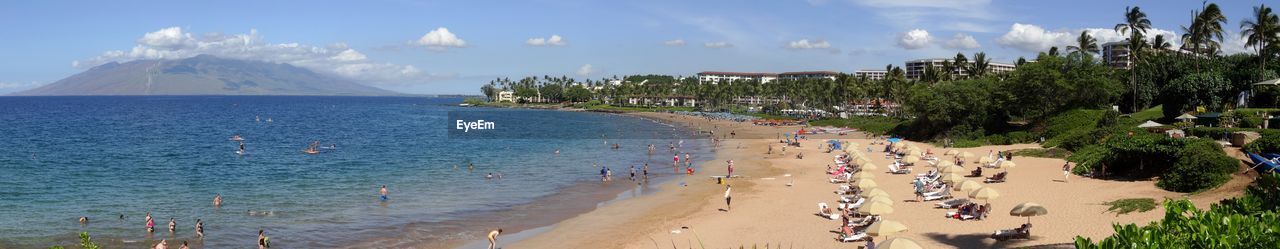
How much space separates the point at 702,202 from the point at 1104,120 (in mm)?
27335

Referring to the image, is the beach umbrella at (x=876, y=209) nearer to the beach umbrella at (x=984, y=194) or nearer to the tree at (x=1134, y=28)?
the beach umbrella at (x=984, y=194)

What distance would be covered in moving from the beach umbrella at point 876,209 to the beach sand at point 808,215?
2.71 feet

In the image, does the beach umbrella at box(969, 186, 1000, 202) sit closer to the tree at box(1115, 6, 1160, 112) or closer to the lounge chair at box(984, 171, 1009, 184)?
the lounge chair at box(984, 171, 1009, 184)

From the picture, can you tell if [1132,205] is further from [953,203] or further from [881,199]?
[881,199]

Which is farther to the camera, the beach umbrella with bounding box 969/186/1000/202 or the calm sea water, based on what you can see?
the calm sea water

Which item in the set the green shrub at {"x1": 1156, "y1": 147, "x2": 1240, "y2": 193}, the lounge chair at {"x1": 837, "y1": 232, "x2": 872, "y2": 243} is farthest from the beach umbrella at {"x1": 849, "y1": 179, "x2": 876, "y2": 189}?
the green shrub at {"x1": 1156, "y1": 147, "x2": 1240, "y2": 193}

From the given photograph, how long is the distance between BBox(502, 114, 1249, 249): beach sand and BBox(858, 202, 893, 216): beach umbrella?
82 cm

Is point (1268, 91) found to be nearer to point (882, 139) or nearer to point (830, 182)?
point (882, 139)

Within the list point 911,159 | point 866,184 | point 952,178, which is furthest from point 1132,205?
point 911,159

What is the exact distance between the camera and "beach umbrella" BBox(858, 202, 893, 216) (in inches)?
882

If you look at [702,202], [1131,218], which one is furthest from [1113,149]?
[702,202]

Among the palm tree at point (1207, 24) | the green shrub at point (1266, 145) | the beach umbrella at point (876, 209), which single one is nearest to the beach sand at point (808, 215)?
the beach umbrella at point (876, 209)

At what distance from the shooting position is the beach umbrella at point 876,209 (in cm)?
2239

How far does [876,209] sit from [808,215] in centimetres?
375
